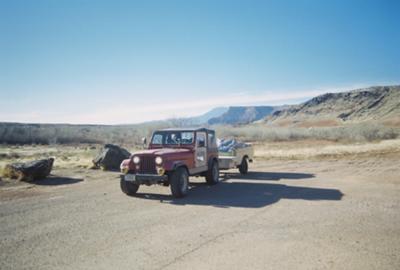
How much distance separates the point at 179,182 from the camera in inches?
425

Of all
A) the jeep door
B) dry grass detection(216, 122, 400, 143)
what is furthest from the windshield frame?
dry grass detection(216, 122, 400, 143)

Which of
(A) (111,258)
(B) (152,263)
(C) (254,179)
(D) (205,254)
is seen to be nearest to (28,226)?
(A) (111,258)

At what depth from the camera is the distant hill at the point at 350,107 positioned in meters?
120

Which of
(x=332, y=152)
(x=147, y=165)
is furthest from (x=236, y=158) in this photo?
(x=332, y=152)

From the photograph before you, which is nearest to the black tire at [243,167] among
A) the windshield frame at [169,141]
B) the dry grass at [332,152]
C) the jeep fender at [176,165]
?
the windshield frame at [169,141]

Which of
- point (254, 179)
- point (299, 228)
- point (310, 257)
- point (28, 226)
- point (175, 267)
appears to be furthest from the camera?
point (254, 179)

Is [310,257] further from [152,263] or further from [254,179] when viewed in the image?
[254,179]

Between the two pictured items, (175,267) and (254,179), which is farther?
(254,179)

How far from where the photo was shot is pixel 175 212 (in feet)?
29.2

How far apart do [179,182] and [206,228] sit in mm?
3558

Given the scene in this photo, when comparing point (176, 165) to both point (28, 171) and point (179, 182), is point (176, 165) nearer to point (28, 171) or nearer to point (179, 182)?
point (179, 182)

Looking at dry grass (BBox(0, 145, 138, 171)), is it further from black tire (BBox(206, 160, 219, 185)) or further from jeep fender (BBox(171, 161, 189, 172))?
jeep fender (BBox(171, 161, 189, 172))

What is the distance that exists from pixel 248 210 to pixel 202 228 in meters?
2.03

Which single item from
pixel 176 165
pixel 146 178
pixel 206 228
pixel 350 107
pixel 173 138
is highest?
pixel 350 107
